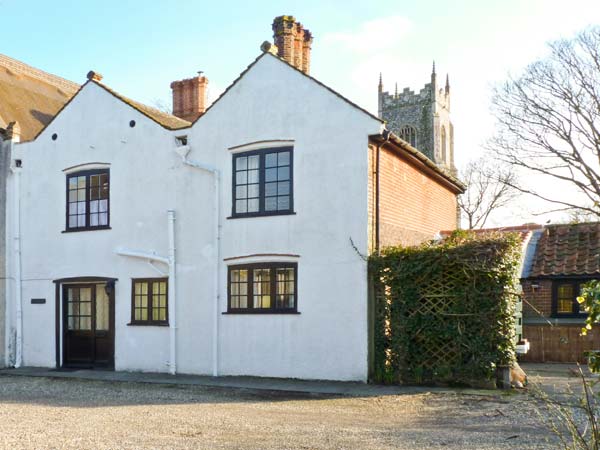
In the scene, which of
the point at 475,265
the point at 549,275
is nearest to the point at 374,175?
the point at 475,265

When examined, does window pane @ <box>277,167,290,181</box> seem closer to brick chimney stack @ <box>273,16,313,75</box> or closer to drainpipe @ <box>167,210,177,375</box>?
drainpipe @ <box>167,210,177,375</box>

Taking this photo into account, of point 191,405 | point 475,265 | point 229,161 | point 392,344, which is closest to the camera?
point 191,405

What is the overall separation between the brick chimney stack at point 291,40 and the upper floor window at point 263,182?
2.88 m

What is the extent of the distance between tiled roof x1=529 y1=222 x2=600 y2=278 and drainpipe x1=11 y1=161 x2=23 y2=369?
14.8 m

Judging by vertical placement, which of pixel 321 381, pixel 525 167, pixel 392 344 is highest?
pixel 525 167

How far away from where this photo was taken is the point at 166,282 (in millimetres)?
15734

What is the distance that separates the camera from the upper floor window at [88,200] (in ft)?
55.4

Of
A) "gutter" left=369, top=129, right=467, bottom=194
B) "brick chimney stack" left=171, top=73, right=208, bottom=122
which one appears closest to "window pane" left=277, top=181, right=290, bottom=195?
"gutter" left=369, top=129, right=467, bottom=194

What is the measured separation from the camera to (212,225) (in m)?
15.2

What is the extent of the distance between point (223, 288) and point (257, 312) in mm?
1085

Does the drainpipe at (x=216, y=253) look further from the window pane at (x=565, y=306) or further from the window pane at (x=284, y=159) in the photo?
the window pane at (x=565, y=306)

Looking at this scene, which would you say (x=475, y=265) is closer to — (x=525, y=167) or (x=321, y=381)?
(x=321, y=381)

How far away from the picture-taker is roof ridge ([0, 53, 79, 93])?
22719mm

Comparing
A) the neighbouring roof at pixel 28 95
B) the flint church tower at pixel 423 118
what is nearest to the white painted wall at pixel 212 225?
the neighbouring roof at pixel 28 95
